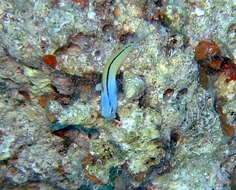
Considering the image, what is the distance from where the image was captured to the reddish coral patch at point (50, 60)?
2.84 m

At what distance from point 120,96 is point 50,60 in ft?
2.49

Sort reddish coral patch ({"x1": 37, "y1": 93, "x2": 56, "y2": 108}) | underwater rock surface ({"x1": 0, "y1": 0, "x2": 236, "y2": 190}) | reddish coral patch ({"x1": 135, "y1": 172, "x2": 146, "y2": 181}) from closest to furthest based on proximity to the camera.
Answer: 1. underwater rock surface ({"x1": 0, "y1": 0, "x2": 236, "y2": 190})
2. reddish coral patch ({"x1": 37, "y1": 93, "x2": 56, "y2": 108})
3. reddish coral patch ({"x1": 135, "y1": 172, "x2": 146, "y2": 181})

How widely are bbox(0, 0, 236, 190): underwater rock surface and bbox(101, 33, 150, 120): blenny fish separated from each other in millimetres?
91

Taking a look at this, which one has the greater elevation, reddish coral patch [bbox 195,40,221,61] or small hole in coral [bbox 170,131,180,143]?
reddish coral patch [bbox 195,40,221,61]

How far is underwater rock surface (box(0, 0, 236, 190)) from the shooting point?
2.83 metres

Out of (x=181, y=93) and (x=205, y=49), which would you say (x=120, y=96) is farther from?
(x=205, y=49)

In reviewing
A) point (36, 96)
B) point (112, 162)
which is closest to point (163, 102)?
point (112, 162)

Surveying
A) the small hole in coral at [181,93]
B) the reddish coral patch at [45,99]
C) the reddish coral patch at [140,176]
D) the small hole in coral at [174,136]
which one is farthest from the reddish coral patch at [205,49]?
the reddish coral patch at [45,99]

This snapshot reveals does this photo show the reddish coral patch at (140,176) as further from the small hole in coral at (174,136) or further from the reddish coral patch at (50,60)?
the reddish coral patch at (50,60)

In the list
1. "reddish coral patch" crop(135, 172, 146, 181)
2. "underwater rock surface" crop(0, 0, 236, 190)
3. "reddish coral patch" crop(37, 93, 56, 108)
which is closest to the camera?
"underwater rock surface" crop(0, 0, 236, 190)

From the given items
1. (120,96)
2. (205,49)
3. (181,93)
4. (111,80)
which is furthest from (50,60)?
(205,49)

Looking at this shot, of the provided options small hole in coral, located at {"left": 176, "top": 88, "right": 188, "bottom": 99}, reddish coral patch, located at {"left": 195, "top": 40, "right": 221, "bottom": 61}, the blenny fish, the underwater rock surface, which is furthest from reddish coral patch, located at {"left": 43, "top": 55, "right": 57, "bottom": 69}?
reddish coral patch, located at {"left": 195, "top": 40, "right": 221, "bottom": 61}

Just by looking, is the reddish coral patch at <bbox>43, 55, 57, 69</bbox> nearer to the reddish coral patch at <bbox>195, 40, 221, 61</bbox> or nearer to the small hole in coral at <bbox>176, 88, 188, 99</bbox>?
the small hole in coral at <bbox>176, 88, 188, 99</bbox>

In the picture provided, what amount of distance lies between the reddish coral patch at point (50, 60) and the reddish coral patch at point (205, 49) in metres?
1.54
